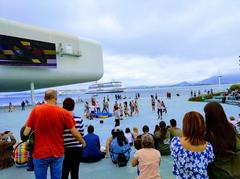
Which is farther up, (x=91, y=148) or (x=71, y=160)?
(x=71, y=160)

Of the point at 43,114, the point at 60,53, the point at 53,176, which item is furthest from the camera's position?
the point at 60,53

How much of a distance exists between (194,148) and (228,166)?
37 centimetres

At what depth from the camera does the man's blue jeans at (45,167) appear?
9.45 feet

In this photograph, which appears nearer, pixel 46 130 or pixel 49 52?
pixel 46 130

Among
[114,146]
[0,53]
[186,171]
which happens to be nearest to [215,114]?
[186,171]

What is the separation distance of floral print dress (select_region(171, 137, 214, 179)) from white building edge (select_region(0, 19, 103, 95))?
498 inches

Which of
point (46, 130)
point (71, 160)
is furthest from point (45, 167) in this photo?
point (71, 160)

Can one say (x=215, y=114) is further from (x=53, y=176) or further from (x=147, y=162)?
(x=53, y=176)

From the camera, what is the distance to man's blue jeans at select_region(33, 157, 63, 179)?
2881 mm

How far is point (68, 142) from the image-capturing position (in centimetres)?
337

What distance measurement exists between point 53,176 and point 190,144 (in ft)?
6.06

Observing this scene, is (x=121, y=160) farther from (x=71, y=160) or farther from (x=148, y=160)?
(x=148, y=160)

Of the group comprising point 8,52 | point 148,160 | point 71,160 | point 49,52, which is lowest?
point 71,160

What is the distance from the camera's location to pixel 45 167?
2932 mm
